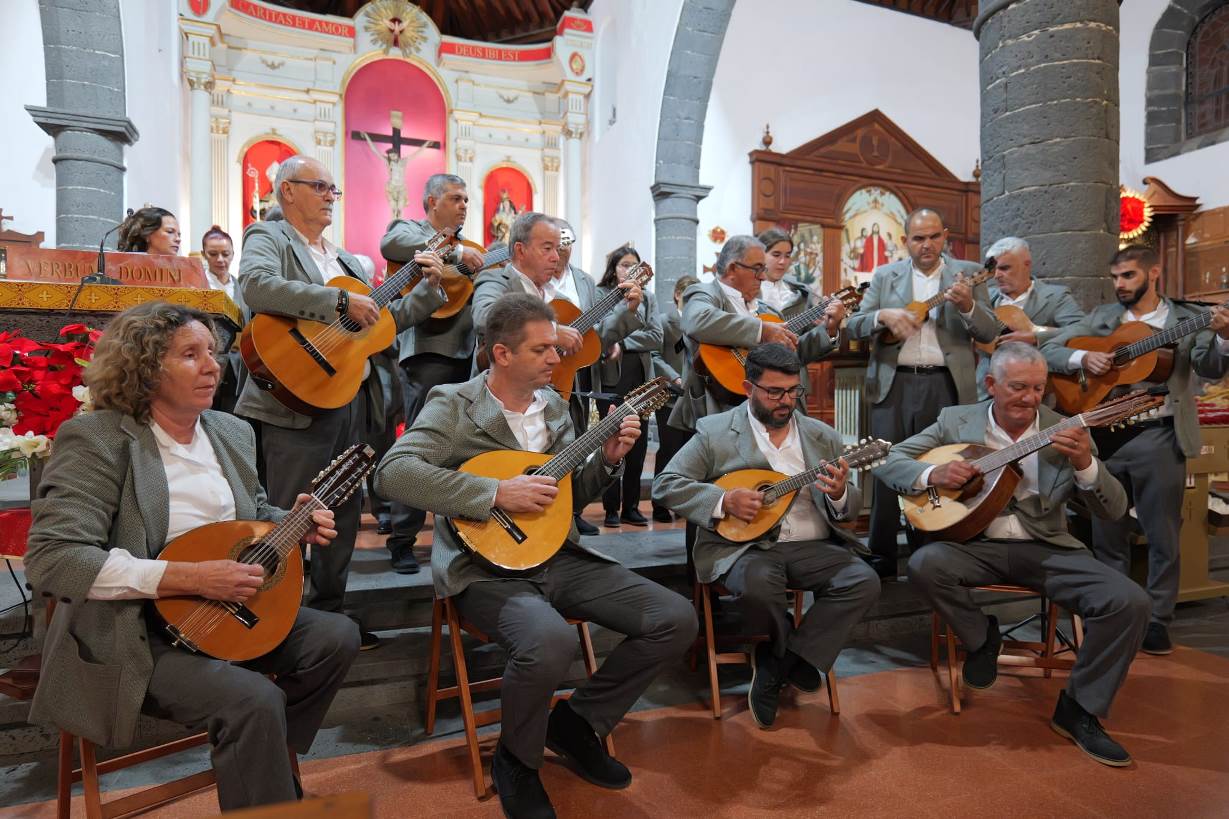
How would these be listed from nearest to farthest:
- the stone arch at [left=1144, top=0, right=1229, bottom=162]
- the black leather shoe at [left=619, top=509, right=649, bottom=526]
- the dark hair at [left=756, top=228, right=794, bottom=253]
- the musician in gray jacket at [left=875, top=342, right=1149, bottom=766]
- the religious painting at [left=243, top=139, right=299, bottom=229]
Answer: the musician in gray jacket at [left=875, top=342, right=1149, bottom=766]
the dark hair at [left=756, top=228, right=794, bottom=253]
the black leather shoe at [left=619, top=509, right=649, bottom=526]
the stone arch at [left=1144, top=0, right=1229, bottom=162]
the religious painting at [left=243, top=139, right=299, bottom=229]

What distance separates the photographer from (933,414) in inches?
157

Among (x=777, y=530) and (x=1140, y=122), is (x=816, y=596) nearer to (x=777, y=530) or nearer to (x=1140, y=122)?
(x=777, y=530)

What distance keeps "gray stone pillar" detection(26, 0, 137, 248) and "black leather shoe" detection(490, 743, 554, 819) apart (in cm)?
605

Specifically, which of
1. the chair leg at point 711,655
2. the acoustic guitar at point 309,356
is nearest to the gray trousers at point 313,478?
the acoustic guitar at point 309,356

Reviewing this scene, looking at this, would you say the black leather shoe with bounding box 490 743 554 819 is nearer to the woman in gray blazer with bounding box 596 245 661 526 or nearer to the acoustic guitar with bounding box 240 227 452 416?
the acoustic guitar with bounding box 240 227 452 416

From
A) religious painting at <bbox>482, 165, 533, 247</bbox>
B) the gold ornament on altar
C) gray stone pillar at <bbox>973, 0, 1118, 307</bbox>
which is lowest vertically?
gray stone pillar at <bbox>973, 0, 1118, 307</bbox>

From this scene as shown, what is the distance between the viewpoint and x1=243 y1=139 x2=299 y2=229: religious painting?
11883mm

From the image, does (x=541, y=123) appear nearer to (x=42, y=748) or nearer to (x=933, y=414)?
(x=933, y=414)

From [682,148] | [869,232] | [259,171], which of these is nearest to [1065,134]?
[682,148]

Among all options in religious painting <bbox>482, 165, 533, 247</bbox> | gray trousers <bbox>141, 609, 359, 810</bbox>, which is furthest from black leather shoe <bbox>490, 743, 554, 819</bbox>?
religious painting <bbox>482, 165, 533, 247</bbox>

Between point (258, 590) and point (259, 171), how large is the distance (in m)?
11.5

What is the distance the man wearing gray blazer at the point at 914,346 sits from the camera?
394 centimetres

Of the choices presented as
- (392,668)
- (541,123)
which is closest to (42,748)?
(392,668)

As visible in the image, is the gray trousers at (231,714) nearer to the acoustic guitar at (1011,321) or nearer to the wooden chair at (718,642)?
the wooden chair at (718,642)
